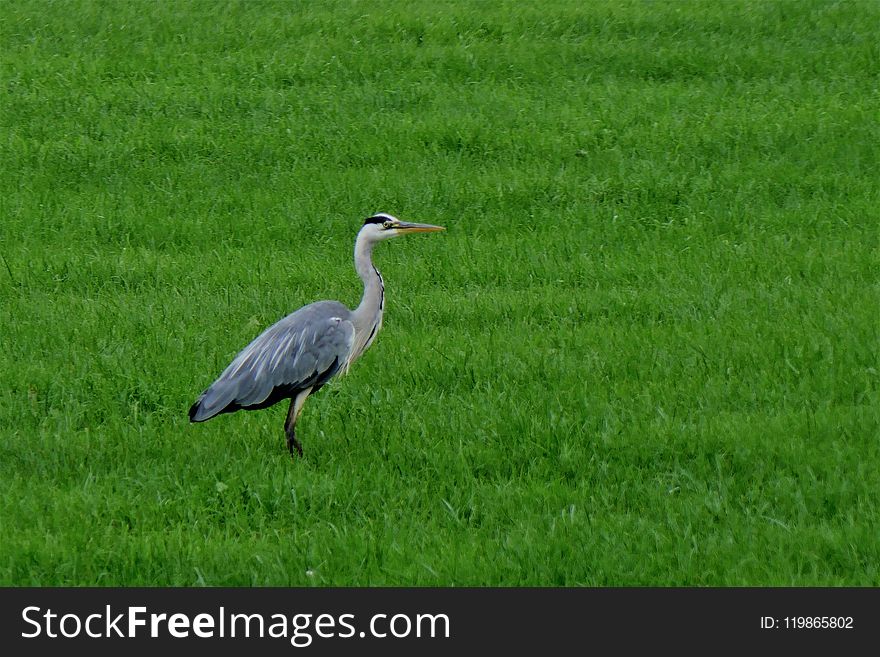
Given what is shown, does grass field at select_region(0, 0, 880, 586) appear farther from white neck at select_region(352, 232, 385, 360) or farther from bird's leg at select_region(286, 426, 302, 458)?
white neck at select_region(352, 232, 385, 360)

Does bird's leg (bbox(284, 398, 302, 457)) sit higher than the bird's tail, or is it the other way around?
the bird's tail

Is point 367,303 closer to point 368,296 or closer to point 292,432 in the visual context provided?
point 368,296

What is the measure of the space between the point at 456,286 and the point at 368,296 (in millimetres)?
2716

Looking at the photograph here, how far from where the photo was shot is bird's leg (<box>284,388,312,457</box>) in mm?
7355

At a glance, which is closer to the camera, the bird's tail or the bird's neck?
the bird's tail

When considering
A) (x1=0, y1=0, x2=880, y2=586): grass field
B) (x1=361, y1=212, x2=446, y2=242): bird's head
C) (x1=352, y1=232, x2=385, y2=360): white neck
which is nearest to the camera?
(x1=0, y1=0, x2=880, y2=586): grass field

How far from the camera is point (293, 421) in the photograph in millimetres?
7465

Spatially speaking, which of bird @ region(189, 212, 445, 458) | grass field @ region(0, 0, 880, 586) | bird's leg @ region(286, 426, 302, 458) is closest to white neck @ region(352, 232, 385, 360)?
bird @ region(189, 212, 445, 458)

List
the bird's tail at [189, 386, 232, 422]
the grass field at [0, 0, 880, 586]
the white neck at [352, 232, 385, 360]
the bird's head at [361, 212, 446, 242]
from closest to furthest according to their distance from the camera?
the grass field at [0, 0, 880, 586] → the bird's tail at [189, 386, 232, 422] → the white neck at [352, 232, 385, 360] → the bird's head at [361, 212, 446, 242]

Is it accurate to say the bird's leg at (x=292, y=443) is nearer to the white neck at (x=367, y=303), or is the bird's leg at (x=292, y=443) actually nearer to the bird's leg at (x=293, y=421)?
the bird's leg at (x=293, y=421)

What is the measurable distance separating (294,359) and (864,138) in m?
9.14

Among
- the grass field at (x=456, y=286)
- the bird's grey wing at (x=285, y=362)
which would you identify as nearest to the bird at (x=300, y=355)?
the bird's grey wing at (x=285, y=362)

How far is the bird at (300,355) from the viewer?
7371 millimetres

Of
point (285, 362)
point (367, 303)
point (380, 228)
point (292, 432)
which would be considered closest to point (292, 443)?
point (292, 432)
